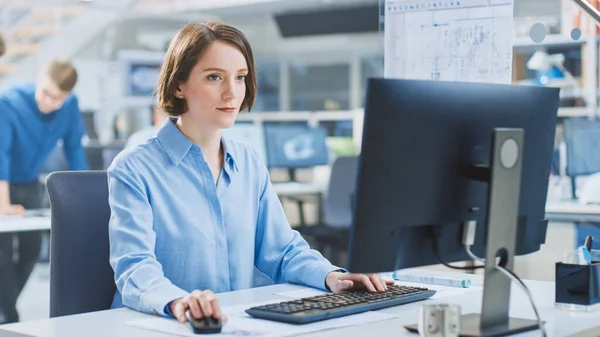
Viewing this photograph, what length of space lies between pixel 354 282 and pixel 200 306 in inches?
18.3

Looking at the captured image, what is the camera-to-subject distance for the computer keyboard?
154cm

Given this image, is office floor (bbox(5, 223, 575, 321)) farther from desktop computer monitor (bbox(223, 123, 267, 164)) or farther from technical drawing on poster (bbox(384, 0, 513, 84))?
desktop computer monitor (bbox(223, 123, 267, 164))

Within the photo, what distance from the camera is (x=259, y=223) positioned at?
2.08 meters

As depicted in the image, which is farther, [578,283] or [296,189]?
[296,189]

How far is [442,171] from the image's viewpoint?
1.48m

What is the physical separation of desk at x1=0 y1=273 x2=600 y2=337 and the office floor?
0.12 metres

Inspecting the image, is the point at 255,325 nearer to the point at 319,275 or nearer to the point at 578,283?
the point at 319,275

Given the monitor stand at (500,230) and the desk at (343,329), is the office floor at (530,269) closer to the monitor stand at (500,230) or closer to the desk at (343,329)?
the desk at (343,329)

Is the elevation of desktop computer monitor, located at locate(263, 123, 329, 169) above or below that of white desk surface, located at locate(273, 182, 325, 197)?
above

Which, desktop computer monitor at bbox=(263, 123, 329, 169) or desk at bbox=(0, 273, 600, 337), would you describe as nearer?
desk at bbox=(0, 273, 600, 337)

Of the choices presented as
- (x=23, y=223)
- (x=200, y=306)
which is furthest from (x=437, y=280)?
(x=23, y=223)

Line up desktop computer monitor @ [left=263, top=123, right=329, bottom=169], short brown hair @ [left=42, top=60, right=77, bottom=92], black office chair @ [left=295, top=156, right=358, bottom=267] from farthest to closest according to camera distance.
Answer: desktop computer monitor @ [left=263, top=123, right=329, bottom=169], black office chair @ [left=295, top=156, right=358, bottom=267], short brown hair @ [left=42, top=60, right=77, bottom=92]

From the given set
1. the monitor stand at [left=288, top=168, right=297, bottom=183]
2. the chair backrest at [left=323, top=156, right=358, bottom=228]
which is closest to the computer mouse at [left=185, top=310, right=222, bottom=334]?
the chair backrest at [left=323, top=156, right=358, bottom=228]

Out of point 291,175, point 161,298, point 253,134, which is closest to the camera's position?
point 161,298
